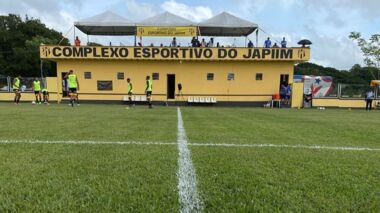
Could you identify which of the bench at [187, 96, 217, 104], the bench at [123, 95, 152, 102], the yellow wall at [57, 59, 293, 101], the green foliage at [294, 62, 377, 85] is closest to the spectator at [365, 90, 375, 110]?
the yellow wall at [57, 59, 293, 101]

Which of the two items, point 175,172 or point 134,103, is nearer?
point 175,172

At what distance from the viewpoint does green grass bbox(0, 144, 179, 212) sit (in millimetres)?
2681

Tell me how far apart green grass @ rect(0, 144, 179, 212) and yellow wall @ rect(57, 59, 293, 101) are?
20.2m

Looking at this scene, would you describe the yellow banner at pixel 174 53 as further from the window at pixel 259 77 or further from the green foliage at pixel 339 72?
the green foliage at pixel 339 72

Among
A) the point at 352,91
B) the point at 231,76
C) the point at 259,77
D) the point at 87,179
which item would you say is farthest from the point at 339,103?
the point at 87,179

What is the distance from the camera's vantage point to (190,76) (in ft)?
82.6

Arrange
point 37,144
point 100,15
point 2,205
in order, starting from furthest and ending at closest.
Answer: point 100,15, point 37,144, point 2,205

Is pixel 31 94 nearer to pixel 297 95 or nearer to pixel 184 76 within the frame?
pixel 184 76

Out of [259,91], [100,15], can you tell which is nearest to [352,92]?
[259,91]

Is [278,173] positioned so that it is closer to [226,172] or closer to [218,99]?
[226,172]

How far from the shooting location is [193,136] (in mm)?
6711

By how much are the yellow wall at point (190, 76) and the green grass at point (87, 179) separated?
20240mm

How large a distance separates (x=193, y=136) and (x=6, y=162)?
357 centimetres

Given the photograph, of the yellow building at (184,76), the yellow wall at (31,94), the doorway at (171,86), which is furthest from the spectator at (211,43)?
the yellow wall at (31,94)
